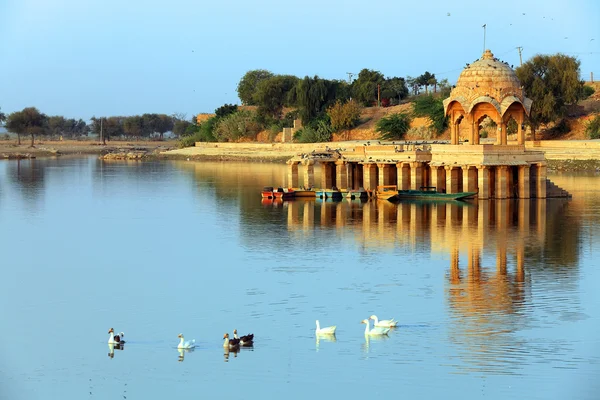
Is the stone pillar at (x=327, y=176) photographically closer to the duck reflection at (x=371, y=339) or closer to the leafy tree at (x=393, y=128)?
the leafy tree at (x=393, y=128)

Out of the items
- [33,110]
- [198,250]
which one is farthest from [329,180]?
[33,110]

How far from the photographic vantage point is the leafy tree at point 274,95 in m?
133

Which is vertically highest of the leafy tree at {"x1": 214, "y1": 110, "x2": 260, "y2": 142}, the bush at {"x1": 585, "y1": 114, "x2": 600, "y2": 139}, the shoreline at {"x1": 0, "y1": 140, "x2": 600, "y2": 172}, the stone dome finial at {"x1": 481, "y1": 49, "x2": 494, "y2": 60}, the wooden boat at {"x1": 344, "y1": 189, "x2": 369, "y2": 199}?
the stone dome finial at {"x1": 481, "y1": 49, "x2": 494, "y2": 60}

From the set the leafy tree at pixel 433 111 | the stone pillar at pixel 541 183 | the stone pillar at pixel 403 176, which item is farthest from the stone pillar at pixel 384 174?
the leafy tree at pixel 433 111

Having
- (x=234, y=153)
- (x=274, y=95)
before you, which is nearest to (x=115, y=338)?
(x=234, y=153)

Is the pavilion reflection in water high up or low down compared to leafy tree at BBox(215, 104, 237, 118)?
down

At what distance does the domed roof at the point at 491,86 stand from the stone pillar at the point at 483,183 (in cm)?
368

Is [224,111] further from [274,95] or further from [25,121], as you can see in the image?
[25,121]

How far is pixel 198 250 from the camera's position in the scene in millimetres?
47312

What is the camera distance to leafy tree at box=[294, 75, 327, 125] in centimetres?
12369

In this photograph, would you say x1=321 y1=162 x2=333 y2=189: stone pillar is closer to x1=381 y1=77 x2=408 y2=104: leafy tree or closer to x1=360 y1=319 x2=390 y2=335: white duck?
x1=360 y1=319 x2=390 y2=335: white duck

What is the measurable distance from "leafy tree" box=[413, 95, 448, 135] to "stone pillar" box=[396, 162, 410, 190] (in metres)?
41.7

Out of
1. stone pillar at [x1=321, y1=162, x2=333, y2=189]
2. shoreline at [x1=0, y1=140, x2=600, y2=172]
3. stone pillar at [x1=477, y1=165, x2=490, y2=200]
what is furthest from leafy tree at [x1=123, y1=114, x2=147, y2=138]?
stone pillar at [x1=477, y1=165, x2=490, y2=200]

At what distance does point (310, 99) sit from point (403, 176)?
56.8 metres
